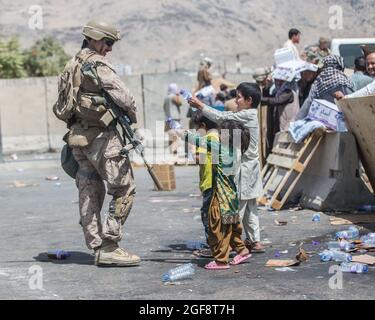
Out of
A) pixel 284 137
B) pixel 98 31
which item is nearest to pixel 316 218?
pixel 284 137

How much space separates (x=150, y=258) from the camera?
7.18 metres

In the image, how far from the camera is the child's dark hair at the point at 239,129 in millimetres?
6914

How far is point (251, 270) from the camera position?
6.55m

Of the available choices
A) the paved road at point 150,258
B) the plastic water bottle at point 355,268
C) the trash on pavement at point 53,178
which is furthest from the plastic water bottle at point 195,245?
the trash on pavement at point 53,178

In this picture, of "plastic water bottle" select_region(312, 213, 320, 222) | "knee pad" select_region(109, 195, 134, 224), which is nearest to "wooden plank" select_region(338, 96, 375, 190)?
"plastic water bottle" select_region(312, 213, 320, 222)

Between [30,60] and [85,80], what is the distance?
21.4m

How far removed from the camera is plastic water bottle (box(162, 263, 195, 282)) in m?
6.19

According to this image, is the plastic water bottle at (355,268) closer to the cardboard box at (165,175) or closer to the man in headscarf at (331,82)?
the man in headscarf at (331,82)

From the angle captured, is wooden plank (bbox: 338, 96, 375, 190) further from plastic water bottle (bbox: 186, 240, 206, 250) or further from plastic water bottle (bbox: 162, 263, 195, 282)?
plastic water bottle (bbox: 162, 263, 195, 282)

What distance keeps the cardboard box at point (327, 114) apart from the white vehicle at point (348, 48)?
4.03m

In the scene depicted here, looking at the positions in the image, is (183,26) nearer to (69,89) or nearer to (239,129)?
(239,129)

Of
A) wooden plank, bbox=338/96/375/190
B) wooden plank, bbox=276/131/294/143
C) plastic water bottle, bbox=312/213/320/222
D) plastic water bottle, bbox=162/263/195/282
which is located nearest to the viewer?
plastic water bottle, bbox=162/263/195/282

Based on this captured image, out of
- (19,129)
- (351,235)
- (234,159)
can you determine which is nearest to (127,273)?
(234,159)

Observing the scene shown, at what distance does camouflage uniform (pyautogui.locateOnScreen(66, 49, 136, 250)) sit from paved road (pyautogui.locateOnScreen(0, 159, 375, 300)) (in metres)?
0.38
